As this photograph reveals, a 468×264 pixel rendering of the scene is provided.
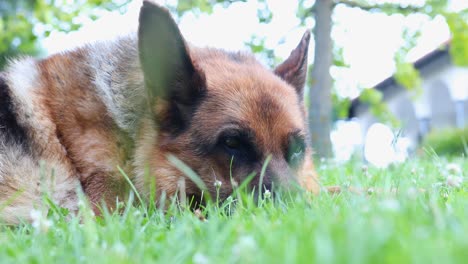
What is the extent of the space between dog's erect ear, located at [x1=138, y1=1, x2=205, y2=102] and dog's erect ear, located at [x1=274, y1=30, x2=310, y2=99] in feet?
3.15

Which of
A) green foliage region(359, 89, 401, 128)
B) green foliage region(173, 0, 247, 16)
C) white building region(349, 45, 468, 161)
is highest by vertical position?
green foliage region(173, 0, 247, 16)

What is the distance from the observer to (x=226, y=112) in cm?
335

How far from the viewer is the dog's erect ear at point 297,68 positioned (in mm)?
4191

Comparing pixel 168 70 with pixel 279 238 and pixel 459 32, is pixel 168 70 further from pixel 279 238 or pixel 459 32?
pixel 459 32

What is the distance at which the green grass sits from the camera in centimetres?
130

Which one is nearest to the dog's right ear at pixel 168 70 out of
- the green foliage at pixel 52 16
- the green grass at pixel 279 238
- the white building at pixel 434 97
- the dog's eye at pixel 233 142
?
the dog's eye at pixel 233 142

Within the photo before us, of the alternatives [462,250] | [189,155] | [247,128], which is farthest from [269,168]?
[462,250]

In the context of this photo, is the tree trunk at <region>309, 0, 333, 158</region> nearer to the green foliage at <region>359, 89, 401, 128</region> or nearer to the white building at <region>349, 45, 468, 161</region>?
the green foliage at <region>359, 89, 401, 128</region>

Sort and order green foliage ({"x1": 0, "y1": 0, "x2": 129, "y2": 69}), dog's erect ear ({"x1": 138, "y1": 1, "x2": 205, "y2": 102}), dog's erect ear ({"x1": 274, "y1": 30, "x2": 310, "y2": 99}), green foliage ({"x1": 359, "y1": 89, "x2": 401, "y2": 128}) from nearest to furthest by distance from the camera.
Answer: dog's erect ear ({"x1": 138, "y1": 1, "x2": 205, "y2": 102}) → dog's erect ear ({"x1": 274, "y1": 30, "x2": 310, "y2": 99}) → green foliage ({"x1": 0, "y1": 0, "x2": 129, "y2": 69}) → green foliage ({"x1": 359, "y1": 89, "x2": 401, "y2": 128})

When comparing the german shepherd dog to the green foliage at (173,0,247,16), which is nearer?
the german shepherd dog

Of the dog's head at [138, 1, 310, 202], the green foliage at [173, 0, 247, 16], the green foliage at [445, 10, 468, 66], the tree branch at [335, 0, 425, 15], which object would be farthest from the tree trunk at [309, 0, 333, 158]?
the dog's head at [138, 1, 310, 202]

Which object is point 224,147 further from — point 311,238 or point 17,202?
point 311,238

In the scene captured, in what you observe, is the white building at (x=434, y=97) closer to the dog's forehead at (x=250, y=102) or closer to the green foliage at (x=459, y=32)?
the green foliage at (x=459, y=32)

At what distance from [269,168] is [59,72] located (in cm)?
162
